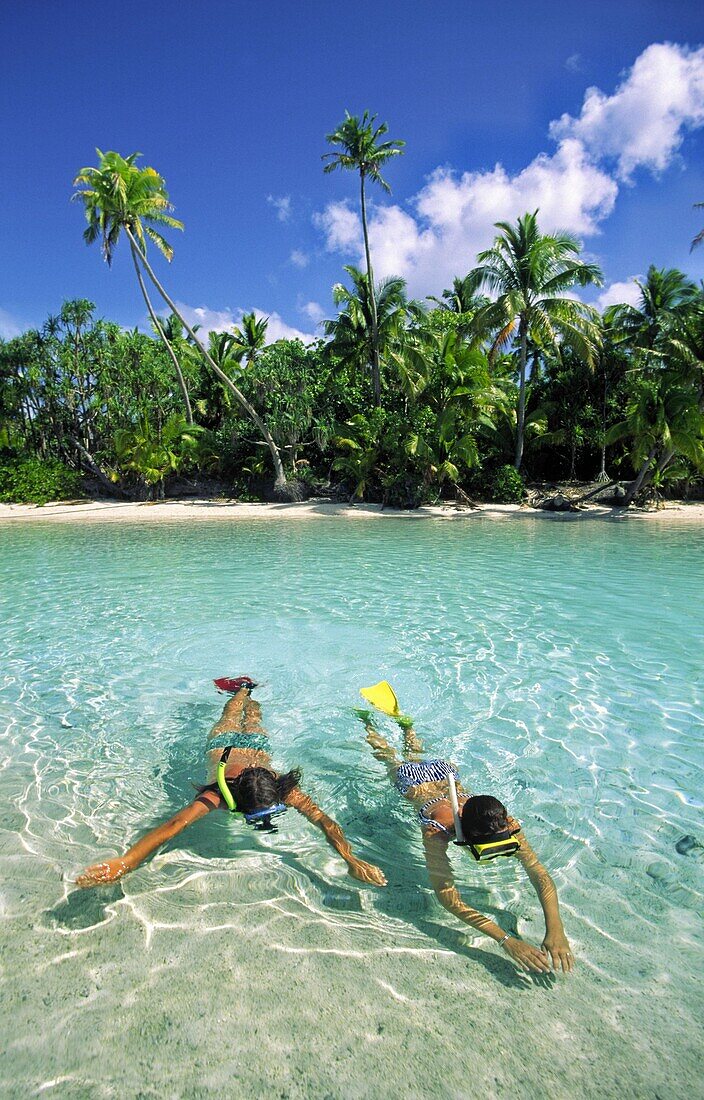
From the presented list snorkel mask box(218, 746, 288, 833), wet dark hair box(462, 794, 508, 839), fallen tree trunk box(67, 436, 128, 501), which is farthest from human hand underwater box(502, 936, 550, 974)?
fallen tree trunk box(67, 436, 128, 501)

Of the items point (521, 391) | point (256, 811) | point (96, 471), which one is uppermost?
point (521, 391)

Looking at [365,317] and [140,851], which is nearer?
[140,851]

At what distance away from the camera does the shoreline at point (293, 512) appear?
23.0m

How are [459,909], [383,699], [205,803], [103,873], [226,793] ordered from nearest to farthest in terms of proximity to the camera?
[459,909], [103,873], [226,793], [205,803], [383,699]

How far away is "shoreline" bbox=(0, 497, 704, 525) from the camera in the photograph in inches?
907

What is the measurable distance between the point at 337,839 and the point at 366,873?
9.5 inches

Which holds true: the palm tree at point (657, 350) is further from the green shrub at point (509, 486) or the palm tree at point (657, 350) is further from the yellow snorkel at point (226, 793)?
the yellow snorkel at point (226, 793)

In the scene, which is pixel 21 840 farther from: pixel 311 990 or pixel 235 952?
pixel 311 990

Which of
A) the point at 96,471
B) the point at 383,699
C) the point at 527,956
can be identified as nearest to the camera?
the point at 527,956

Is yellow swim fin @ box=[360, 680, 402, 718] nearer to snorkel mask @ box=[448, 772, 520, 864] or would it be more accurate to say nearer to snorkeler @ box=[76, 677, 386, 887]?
snorkeler @ box=[76, 677, 386, 887]

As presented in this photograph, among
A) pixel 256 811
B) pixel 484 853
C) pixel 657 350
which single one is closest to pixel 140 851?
pixel 256 811

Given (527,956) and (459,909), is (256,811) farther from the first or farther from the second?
(527,956)

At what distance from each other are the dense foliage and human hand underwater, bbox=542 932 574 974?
2264 centimetres

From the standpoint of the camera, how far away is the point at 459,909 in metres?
2.74
